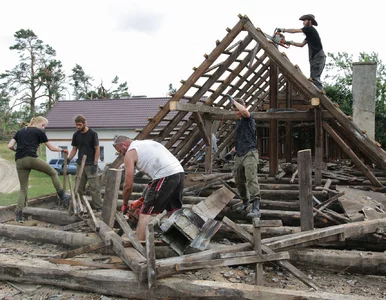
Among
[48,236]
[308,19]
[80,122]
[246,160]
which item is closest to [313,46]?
[308,19]

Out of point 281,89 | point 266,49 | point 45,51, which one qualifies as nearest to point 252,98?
point 281,89

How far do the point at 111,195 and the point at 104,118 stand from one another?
2152 centimetres

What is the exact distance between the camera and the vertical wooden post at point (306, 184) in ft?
13.8

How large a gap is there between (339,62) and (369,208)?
74.9ft

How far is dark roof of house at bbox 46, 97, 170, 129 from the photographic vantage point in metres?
25.0

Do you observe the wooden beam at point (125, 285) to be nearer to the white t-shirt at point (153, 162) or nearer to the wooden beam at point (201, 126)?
the white t-shirt at point (153, 162)

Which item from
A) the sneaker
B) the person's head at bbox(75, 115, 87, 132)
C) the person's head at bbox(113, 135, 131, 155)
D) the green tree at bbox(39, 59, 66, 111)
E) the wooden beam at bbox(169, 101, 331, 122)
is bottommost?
the sneaker

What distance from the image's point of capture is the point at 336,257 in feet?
13.8

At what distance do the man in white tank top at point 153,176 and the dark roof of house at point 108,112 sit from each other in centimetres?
2002

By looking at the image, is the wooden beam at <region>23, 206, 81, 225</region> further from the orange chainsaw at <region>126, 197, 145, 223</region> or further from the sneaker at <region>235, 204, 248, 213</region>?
→ the sneaker at <region>235, 204, 248, 213</region>

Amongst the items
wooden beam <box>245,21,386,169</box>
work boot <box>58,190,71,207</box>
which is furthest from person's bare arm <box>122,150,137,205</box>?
wooden beam <box>245,21,386,169</box>

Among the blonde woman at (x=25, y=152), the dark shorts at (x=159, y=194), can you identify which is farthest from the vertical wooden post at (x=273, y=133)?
the blonde woman at (x=25, y=152)

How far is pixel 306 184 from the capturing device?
4.23m

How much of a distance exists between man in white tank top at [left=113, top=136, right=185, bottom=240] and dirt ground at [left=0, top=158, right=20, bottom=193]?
13131 mm
